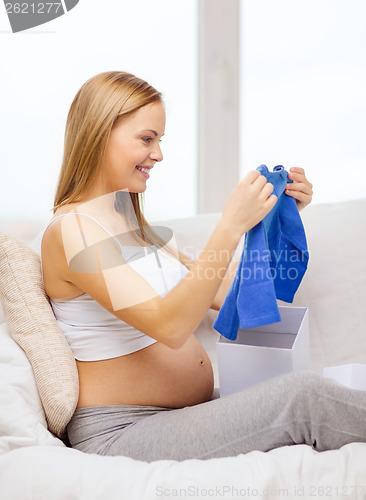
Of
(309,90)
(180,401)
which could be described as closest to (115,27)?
(309,90)

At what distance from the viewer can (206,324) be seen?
1.47 meters

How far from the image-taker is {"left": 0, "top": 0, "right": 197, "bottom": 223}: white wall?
192 cm

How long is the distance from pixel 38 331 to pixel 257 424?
492mm

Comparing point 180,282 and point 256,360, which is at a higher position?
point 180,282

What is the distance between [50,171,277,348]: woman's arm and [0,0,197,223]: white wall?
0.79 meters

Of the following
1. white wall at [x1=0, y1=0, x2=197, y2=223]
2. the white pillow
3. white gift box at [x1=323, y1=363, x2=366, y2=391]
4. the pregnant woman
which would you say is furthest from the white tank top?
white wall at [x1=0, y1=0, x2=197, y2=223]

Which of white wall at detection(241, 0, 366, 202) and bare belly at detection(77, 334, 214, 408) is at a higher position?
white wall at detection(241, 0, 366, 202)

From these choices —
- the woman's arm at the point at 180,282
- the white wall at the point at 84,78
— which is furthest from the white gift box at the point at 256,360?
the white wall at the point at 84,78

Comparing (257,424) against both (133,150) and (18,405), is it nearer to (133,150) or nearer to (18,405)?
(18,405)

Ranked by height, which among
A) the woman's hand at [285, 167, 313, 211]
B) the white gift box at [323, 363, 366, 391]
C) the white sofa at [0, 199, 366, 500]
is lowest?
the white gift box at [323, 363, 366, 391]

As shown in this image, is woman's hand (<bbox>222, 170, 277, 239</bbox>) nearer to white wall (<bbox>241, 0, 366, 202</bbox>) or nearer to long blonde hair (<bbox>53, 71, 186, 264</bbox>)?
long blonde hair (<bbox>53, 71, 186, 264</bbox>)

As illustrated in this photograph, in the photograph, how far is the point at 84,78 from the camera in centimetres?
209

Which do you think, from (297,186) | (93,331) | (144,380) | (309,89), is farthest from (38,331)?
(309,89)

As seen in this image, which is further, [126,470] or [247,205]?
[247,205]
